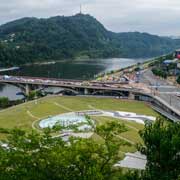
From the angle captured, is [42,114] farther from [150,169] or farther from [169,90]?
[150,169]

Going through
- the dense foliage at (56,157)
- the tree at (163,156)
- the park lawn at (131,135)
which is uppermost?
the dense foliage at (56,157)

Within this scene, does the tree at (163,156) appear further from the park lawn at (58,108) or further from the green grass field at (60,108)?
the park lawn at (58,108)

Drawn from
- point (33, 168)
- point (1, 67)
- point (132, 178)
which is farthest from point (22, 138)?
point (1, 67)

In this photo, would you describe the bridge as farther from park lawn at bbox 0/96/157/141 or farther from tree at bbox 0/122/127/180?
tree at bbox 0/122/127/180

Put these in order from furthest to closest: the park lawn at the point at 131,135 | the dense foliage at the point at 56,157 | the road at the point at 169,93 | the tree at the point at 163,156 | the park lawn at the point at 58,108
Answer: the road at the point at 169,93 < the park lawn at the point at 58,108 < the park lawn at the point at 131,135 < the tree at the point at 163,156 < the dense foliage at the point at 56,157

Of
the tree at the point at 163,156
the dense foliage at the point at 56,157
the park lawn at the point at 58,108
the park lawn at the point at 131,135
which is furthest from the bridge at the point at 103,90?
the dense foliage at the point at 56,157

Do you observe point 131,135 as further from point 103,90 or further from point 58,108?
point 103,90

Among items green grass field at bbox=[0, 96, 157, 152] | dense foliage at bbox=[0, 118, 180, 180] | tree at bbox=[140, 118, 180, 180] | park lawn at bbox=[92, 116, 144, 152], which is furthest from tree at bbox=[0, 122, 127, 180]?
green grass field at bbox=[0, 96, 157, 152]
